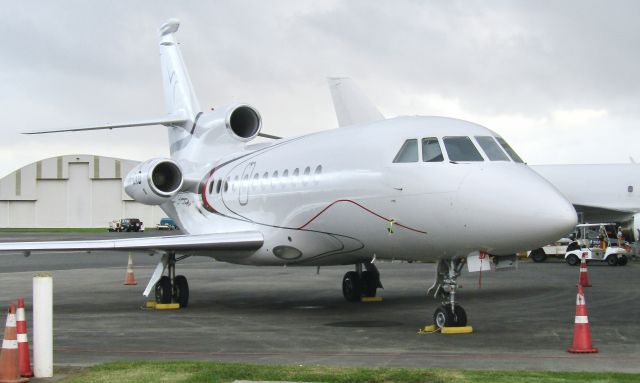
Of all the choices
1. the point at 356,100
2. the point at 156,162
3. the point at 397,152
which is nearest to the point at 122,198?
the point at 356,100

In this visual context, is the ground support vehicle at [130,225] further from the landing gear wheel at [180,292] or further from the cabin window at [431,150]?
the cabin window at [431,150]

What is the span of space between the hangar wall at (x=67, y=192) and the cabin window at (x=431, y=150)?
82669 mm

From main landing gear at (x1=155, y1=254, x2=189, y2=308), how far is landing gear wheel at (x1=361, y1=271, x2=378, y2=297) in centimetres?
371

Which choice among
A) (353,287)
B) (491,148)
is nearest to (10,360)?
(491,148)

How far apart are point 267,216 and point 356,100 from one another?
11.9 metres

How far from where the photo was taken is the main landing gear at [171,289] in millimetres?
17781

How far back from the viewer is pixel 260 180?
56.7 ft

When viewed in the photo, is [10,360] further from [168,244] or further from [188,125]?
[188,125]

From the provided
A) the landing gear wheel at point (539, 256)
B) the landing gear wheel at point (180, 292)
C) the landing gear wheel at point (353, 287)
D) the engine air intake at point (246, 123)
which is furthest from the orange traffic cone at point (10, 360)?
the landing gear wheel at point (539, 256)

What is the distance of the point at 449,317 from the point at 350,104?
16249mm

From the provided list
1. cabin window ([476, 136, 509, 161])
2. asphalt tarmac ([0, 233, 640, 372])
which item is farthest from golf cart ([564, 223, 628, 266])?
cabin window ([476, 136, 509, 161])

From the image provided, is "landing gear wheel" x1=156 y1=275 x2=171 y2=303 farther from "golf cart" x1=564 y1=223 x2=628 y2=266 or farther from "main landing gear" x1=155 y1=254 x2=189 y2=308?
"golf cart" x1=564 y1=223 x2=628 y2=266

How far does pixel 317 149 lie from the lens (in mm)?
15773

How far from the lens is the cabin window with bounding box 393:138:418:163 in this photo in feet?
43.4
